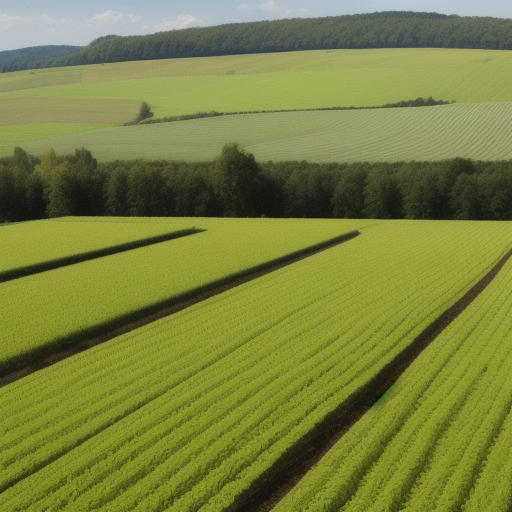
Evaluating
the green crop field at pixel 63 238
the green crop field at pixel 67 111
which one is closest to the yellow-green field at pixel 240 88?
the green crop field at pixel 67 111

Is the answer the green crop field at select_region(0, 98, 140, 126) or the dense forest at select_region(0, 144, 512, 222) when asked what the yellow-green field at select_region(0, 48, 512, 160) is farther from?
the dense forest at select_region(0, 144, 512, 222)

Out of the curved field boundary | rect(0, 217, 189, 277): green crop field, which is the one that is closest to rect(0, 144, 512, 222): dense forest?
rect(0, 217, 189, 277): green crop field

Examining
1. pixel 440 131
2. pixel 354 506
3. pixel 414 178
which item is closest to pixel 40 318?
pixel 354 506

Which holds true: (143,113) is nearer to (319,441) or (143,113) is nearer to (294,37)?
(294,37)

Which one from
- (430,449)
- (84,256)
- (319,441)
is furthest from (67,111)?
(430,449)

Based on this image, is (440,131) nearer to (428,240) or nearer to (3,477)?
(428,240)
